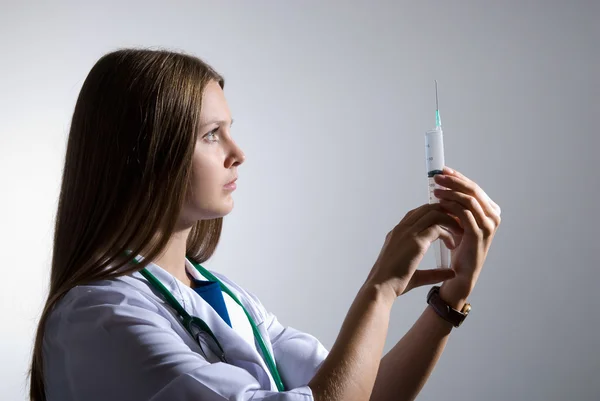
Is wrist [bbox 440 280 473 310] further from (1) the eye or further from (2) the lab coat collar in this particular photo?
(1) the eye

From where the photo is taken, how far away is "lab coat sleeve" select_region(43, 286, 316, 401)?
95cm

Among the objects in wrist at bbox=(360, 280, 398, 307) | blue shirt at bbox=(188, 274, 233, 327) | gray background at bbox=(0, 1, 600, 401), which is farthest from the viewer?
gray background at bbox=(0, 1, 600, 401)

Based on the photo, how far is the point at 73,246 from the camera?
1152 millimetres

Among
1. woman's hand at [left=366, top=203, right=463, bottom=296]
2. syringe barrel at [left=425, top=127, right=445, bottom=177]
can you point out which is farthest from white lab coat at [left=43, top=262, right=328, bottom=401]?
syringe barrel at [left=425, top=127, right=445, bottom=177]

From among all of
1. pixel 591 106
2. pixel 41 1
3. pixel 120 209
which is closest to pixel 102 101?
pixel 120 209

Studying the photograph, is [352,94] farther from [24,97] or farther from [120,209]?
[120,209]

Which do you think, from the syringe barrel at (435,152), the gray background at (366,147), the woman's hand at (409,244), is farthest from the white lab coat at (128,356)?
the gray background at (366,147)

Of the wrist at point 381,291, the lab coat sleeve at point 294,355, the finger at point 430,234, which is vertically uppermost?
the finger at point 430,234

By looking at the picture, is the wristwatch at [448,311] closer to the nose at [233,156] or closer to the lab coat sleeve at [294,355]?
the lab coat sleeve at [294,355]

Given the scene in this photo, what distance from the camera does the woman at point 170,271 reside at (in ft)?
3.21

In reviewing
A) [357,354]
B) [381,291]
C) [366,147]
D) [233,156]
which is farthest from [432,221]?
[366,147]

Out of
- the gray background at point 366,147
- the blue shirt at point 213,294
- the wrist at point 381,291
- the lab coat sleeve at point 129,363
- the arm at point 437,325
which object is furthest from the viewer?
the gray background at point 366,147

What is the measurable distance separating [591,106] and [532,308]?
98 cm

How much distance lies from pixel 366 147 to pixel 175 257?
2017 mm
